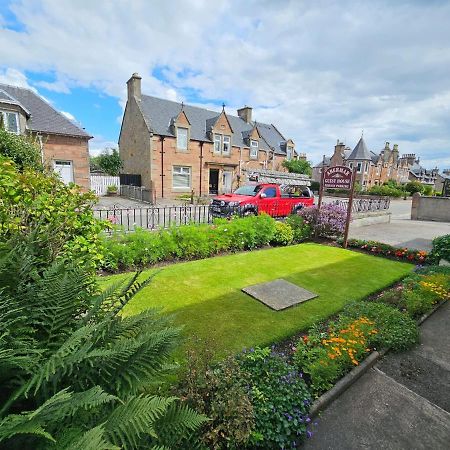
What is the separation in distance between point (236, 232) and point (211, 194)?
61.3 feet

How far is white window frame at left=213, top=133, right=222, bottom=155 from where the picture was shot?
84.1ft

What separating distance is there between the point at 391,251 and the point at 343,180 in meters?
2.78

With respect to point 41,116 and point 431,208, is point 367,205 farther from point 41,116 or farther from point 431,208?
point 41,116

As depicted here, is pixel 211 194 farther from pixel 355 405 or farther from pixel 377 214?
pixel 355 405

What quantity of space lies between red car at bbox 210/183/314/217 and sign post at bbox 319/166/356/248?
305cm

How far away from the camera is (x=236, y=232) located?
8375 mm

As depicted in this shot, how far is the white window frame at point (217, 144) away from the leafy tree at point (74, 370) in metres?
24.8

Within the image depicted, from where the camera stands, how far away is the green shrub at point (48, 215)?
2.88 meters

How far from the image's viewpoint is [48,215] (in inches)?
128

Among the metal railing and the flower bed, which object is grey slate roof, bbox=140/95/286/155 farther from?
the flower bed

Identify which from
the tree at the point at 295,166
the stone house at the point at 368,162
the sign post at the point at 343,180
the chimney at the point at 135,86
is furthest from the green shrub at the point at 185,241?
the stone house at the point at 368,162

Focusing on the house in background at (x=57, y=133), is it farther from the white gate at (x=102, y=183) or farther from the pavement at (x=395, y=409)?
the pavement at (x=395, y=409)

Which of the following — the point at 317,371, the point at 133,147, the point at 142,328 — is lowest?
the point at 317,371

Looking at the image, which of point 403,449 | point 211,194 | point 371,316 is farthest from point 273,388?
point 211,194
